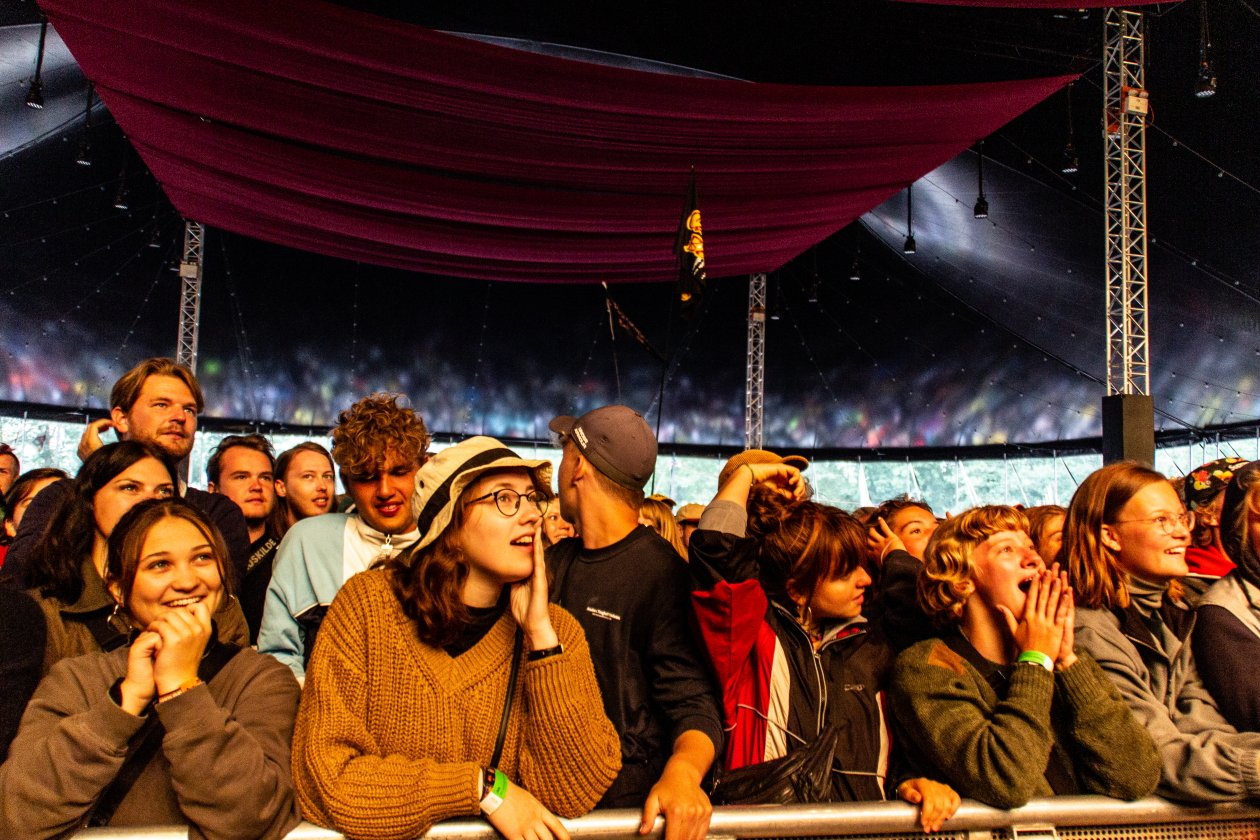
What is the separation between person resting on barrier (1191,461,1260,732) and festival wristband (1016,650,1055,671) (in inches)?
16.0

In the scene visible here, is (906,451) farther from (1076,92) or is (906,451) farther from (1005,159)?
(1076,92)

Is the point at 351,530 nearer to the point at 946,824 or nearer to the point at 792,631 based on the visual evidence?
the point at 792,631

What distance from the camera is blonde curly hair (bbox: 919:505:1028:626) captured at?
1.79m

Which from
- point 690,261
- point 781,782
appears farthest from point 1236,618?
point 690,261

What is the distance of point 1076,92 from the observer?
791 centimetres

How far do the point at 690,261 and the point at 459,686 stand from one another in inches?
166

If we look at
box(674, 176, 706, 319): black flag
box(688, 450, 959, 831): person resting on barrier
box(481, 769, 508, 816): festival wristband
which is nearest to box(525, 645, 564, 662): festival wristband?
box(481, 769, 508, 816): festival wristband

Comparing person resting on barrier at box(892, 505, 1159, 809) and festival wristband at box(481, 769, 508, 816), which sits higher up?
person resting on barrier at box(892, 505, 1159, 809)

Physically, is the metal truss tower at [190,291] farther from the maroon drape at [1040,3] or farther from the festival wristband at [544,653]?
the festival wristband at [544,653]

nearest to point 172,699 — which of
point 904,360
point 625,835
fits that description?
point 625,835

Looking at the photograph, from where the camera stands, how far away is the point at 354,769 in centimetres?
133

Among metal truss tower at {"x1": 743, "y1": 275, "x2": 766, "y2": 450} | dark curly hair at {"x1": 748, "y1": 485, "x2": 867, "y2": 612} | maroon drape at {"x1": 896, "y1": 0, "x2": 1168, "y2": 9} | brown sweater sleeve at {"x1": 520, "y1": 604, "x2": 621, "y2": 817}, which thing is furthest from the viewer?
metal truss tower at {"x1": 743, "y1": 275, "x2": 766, "y2": 450}

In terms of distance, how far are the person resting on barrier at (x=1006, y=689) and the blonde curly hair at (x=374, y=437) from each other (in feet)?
3.83

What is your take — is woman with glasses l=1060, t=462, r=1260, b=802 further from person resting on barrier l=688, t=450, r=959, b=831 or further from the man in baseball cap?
the man in baseball cap
